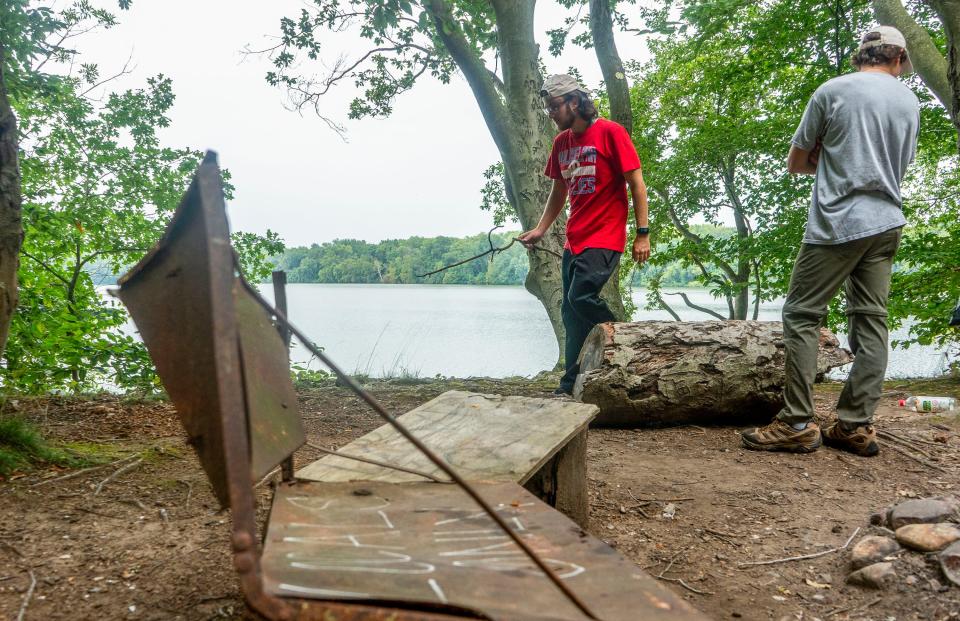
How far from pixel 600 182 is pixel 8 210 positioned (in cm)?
305

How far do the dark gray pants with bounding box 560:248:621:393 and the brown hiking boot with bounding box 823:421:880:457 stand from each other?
1500 mm

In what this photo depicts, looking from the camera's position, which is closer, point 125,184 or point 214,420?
point 214,420

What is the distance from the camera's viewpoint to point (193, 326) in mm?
1258

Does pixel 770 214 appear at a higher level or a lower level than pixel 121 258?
higher

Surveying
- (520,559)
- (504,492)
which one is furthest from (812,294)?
(520,559)

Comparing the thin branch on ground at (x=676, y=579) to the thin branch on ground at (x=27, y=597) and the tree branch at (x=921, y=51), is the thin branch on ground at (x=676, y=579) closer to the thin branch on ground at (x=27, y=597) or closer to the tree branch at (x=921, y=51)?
the thin branch on ground at (x=27, y=597)

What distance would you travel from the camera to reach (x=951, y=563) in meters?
1.77

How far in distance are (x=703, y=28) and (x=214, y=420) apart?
7823mm

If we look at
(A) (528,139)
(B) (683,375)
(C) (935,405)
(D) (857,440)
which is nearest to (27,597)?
(B) (683,375)

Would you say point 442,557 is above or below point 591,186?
below

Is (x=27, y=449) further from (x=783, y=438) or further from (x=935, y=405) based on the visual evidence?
(x=935, y=405)

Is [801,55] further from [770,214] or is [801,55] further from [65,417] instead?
[65,417]

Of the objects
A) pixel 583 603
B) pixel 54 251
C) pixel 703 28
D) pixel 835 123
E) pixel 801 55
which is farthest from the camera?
pixel 801 55

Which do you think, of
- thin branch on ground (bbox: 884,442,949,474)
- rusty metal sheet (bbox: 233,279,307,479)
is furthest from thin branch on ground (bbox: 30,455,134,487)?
thin branch on ground (bbox: 884,442,949,474)
